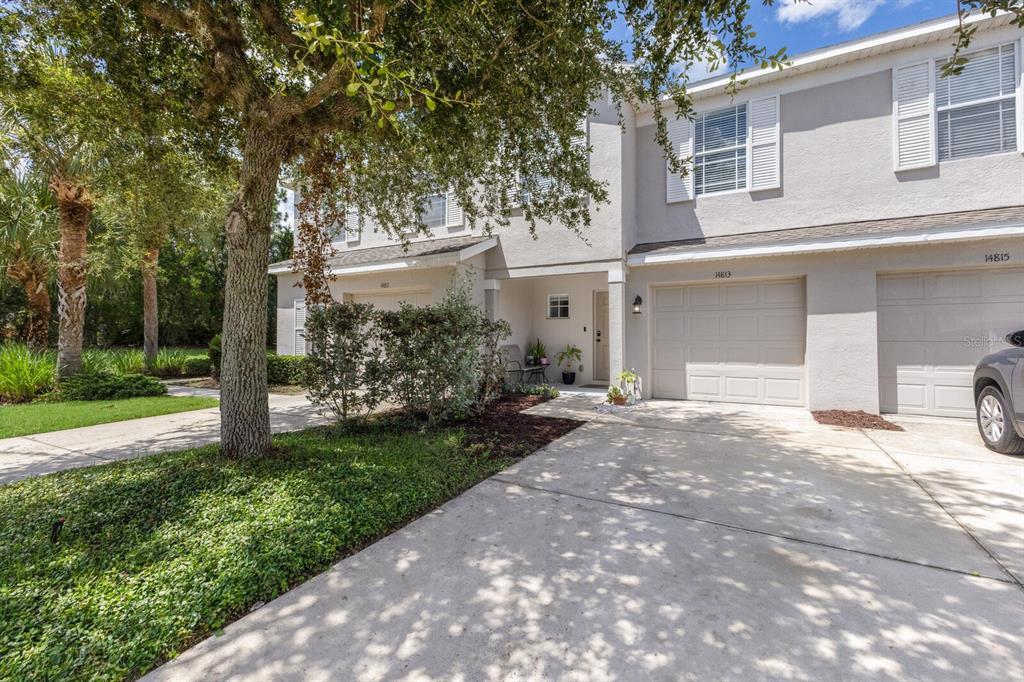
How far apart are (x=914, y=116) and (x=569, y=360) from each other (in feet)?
26.3

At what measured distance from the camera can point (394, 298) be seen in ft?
38.8

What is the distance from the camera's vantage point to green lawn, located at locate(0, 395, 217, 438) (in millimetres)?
6848

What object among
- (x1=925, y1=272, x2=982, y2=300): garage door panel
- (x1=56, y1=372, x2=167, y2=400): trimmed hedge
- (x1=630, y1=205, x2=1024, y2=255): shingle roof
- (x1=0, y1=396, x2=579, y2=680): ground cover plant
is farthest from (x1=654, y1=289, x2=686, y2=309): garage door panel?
(x1=56, y1=372, x2=167, y2=400): trimmed hedge

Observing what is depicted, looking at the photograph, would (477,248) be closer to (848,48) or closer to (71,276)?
(848,48)

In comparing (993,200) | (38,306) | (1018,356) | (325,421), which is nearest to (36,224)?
(38,306)

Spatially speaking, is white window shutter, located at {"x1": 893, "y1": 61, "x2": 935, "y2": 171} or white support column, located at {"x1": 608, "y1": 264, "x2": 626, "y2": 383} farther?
white support column, located at {"x1": 608, "y1": 264, "x2": 626, "y2": 383}

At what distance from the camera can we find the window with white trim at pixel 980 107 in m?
7.18

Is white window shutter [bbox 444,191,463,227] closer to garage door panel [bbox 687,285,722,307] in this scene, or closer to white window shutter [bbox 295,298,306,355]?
white window shutter [bbox 295,298,306,355]

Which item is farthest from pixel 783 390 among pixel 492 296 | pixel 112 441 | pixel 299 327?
pixel 299 327

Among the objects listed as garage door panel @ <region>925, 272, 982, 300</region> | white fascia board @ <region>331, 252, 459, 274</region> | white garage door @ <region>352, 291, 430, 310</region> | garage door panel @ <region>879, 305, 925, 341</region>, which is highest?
white fascia board @ <region>331, 252, 459, 274</region>

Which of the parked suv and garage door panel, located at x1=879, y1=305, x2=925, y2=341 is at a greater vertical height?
garage door panel, located at x1=879, y1=305, x2=925, y2=341

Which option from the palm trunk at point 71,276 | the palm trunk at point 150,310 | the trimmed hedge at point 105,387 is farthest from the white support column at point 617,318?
the palm trunk at point 150,310

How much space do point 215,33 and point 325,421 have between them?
5253mm

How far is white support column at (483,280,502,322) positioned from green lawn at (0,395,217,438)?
6084mm
